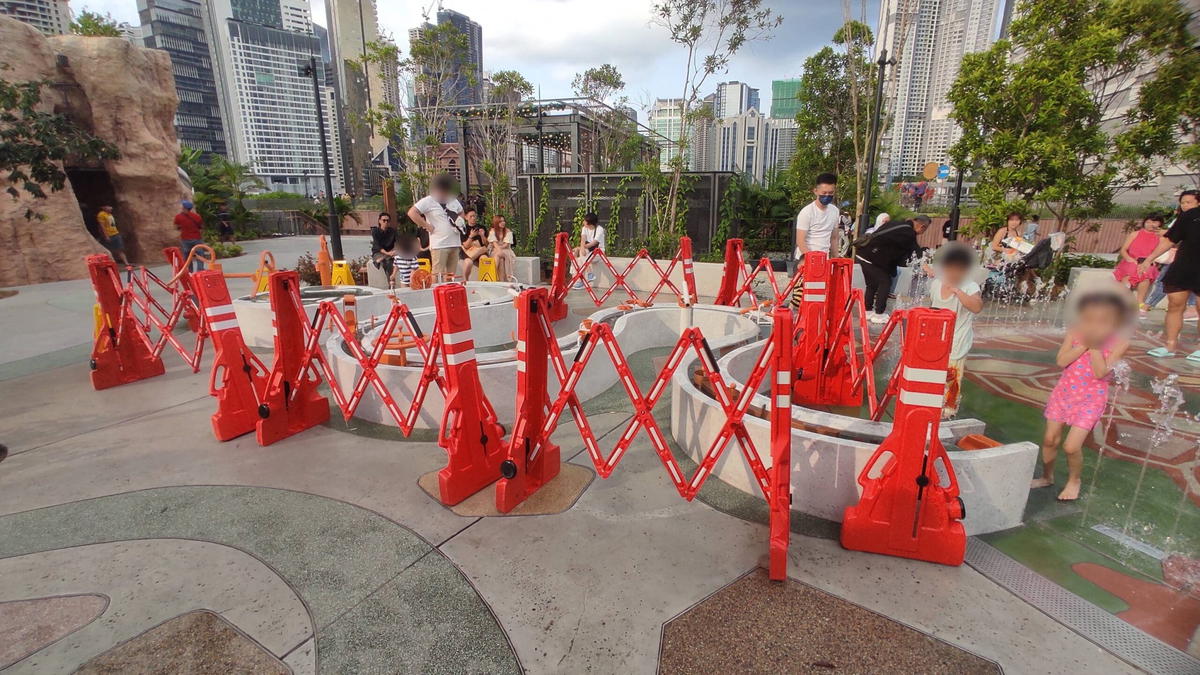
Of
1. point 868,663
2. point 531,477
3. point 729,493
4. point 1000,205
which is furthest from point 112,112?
point 1000,205

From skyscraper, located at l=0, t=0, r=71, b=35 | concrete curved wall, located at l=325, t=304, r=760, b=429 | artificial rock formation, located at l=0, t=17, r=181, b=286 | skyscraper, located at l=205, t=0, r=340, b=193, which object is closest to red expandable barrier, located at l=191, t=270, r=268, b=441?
concrete curved wall, located at l=325, t=304, r=760, b=429

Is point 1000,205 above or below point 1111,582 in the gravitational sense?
above

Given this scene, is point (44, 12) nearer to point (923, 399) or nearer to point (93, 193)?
point (93, 193)

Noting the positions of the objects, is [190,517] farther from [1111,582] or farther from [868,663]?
[1111,582]

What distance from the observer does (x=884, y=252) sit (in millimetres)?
7754

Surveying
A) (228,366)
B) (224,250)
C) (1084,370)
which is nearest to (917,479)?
(1084,370)

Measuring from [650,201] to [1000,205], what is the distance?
766 centimetres

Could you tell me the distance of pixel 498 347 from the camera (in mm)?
7672

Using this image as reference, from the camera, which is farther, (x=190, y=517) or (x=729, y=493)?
(x=729, y=493)

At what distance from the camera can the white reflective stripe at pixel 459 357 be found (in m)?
3.63

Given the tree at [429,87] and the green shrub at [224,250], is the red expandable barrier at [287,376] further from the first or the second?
the green shrub at [224,250]

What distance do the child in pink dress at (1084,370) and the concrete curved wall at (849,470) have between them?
1.36 feet

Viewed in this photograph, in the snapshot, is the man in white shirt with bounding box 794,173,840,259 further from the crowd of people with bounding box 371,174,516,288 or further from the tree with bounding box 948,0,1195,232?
the tree with bounding box 948,0,1195,232

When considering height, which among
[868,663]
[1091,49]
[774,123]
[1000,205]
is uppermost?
[774,123]
